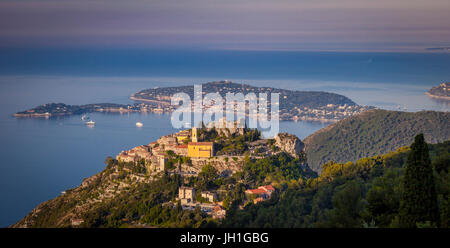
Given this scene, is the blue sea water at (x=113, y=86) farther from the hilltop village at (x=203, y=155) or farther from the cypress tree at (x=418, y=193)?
the cypress tree at (x=418, y=193)

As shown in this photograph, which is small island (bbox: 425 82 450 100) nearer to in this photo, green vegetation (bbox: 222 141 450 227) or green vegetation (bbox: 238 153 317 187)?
green vegetation (bbox: 238 153 317 187)

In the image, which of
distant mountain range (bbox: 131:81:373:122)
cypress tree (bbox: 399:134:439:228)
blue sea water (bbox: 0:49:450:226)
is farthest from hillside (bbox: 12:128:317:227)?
distant mountain range (bbox: 131:81:373:122)

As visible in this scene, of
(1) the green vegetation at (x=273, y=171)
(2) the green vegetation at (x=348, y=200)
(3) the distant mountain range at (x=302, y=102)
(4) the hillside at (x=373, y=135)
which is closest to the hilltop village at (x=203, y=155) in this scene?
(1) the green vegetation at (x=273, y=171)

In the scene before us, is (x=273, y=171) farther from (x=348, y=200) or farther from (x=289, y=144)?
(x=348, y=200)

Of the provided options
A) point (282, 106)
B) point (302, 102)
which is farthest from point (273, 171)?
point (302, 102)

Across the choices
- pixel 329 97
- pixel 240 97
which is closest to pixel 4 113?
pixel 240 97
